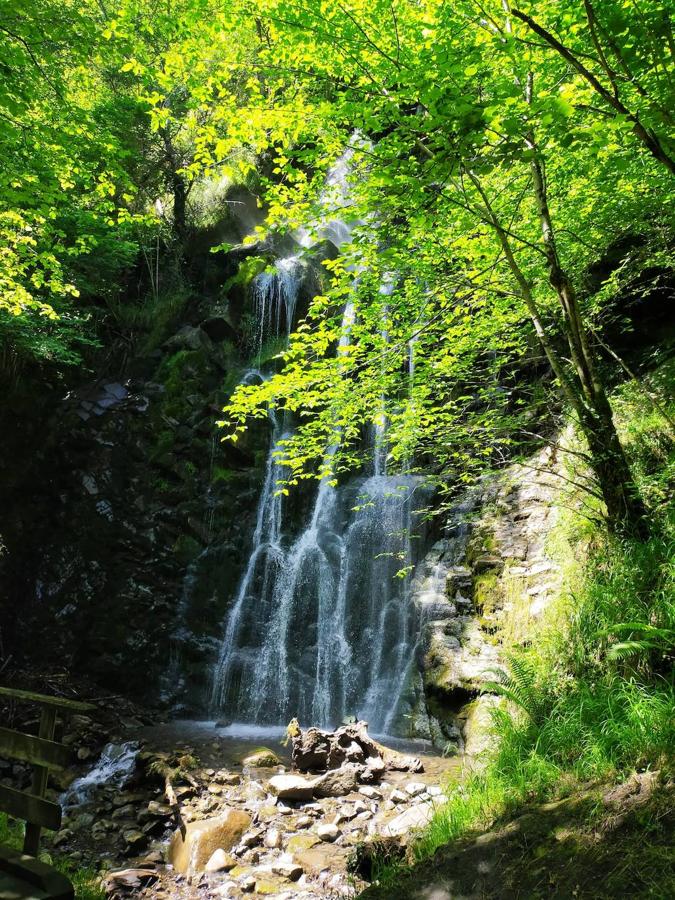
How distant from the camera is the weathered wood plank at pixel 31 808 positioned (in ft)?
10.9

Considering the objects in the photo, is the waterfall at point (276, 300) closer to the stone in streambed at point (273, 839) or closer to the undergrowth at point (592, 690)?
the undergrowth at point (592, 690)

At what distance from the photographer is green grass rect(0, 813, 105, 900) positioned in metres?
4.41

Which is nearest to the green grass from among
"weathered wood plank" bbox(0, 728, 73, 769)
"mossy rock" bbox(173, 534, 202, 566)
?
"weathered wood plank" bbox(0, 728, 73, 769)

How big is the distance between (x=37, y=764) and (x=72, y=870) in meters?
2.55

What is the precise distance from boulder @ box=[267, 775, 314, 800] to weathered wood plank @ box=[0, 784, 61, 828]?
353 cm

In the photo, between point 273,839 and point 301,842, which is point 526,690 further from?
point 273,839

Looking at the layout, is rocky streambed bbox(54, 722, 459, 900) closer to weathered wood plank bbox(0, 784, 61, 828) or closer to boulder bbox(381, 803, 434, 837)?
boulder bbox(381, 803, 434, 837)

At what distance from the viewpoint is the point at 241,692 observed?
36.9 feet

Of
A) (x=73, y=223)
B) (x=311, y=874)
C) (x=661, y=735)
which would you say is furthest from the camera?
(x=73, y=223)

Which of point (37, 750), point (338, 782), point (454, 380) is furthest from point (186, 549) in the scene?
point (37, 750)

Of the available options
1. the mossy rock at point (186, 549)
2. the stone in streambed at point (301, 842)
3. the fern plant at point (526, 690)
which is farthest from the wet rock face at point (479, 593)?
the mossy rock at point (186, 549)

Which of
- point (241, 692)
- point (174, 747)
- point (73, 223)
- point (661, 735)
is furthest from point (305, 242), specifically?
point (661, 735)

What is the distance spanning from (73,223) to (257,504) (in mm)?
8040

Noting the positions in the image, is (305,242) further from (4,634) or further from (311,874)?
(311,874)
